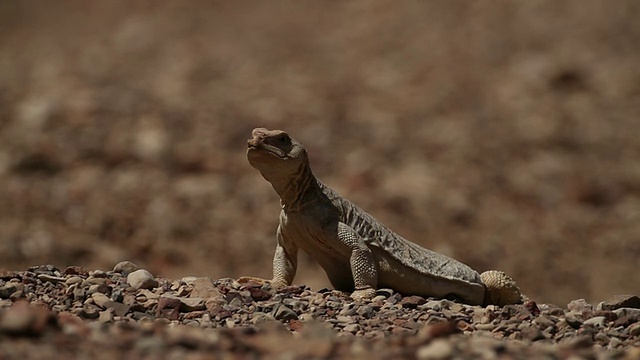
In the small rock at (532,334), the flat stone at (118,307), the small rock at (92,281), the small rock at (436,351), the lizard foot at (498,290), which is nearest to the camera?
the small rock at (436,351)

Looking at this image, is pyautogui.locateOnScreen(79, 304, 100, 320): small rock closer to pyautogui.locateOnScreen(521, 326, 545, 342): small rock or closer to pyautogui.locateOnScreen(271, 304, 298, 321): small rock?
pyautogui.locateOnScreen(271, 304, 298, 321): small rock

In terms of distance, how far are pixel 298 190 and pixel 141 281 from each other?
152 cm

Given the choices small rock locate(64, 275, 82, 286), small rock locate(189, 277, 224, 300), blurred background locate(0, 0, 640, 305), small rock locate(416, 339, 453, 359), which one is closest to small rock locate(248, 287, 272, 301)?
small rock locate(189, 277, 224, 300)

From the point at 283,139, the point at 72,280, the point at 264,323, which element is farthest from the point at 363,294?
the point at 72,280

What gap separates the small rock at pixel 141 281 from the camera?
365 inches

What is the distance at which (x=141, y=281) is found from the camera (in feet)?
30.5

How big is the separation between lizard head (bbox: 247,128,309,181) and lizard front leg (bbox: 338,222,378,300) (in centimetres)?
65

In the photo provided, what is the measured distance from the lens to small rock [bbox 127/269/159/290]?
9266mm

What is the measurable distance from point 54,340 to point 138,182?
15.5 m

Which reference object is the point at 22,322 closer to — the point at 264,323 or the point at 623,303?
the point at 264,323

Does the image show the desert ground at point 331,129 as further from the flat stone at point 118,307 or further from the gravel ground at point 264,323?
the flat stone at point 118,307

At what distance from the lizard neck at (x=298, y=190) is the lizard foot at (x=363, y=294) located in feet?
2.89

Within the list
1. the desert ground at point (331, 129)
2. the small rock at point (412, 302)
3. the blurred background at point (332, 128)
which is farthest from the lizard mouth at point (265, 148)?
the blurred background at point (332, 128)

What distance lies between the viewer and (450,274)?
969 cm
